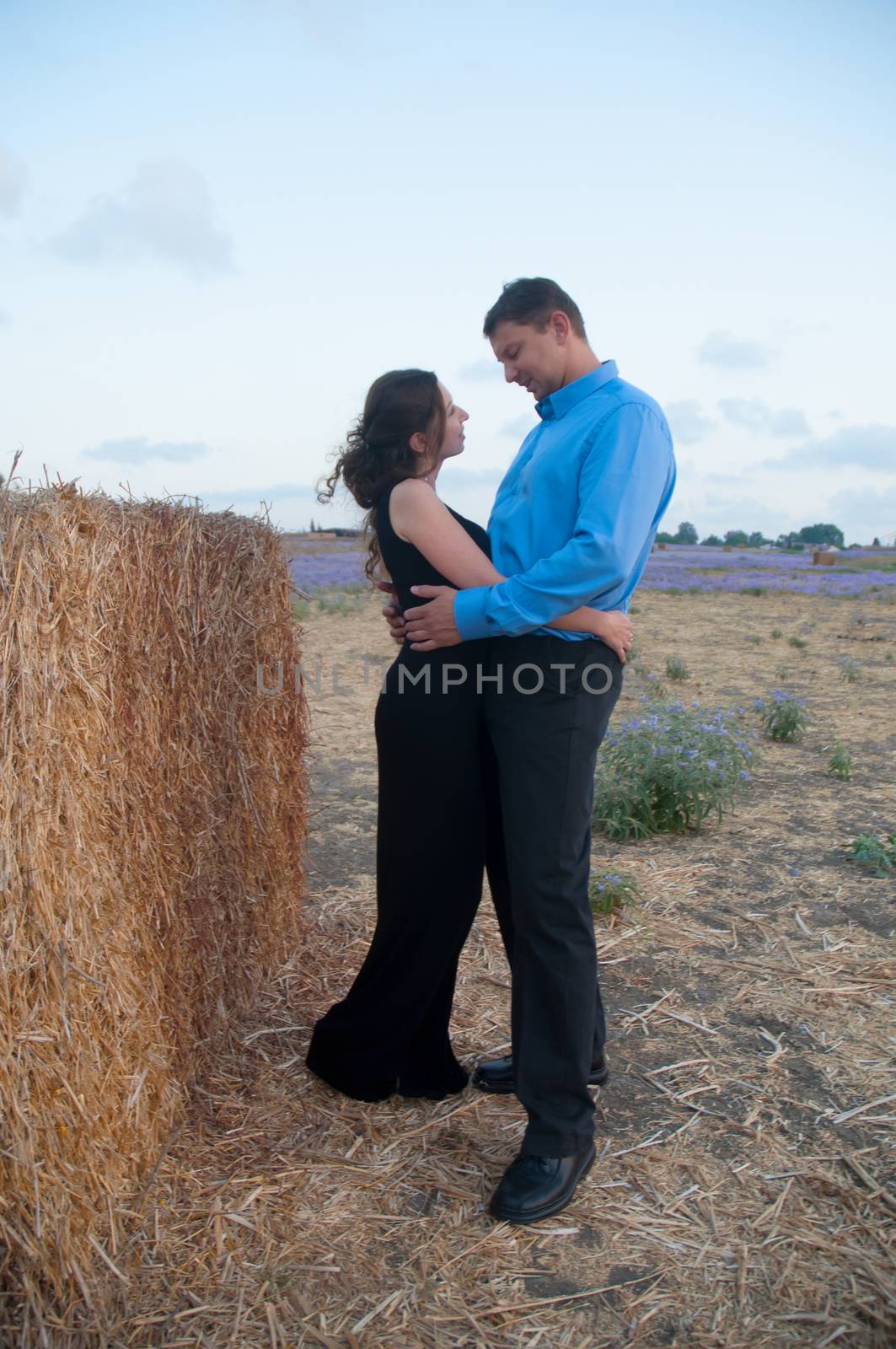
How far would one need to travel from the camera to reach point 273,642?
319 centimetres

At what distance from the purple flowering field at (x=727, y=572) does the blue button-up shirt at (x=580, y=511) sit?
12936 millimetres

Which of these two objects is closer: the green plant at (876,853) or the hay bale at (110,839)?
the hay bale at (110,839)

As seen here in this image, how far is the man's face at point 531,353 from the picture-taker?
226 cm

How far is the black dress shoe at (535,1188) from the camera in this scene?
2.23 metres

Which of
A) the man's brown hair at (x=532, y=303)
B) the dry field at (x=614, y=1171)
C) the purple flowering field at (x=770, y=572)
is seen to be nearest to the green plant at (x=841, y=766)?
the dry field at (x=614, y=1171)

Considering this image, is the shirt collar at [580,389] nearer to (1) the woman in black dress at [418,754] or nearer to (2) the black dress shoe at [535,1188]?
(1) the woman in black dress at [418,754]

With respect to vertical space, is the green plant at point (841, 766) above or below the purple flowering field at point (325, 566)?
below

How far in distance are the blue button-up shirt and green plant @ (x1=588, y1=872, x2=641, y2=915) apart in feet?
6.51

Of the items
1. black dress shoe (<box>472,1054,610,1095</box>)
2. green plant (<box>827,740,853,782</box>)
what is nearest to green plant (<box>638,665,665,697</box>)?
green plant (<box>827,740,853,782</box>)

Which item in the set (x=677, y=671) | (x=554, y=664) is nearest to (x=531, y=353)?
(x=554, y=664)

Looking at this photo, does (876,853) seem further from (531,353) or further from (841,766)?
(531,353)

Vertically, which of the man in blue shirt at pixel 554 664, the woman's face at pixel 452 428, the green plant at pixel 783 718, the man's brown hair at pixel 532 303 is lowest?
the green plant at pixel 783 718

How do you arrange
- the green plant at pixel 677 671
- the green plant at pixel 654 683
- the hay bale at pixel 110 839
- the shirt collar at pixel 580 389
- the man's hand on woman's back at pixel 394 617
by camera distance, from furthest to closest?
the green plant at pixel 677 671, the green plant at pixel 654 683, the man's hand on woman's back at pixel 394 617, the shirt collar at pixel 580 389, the hay bale at pixel 110 839

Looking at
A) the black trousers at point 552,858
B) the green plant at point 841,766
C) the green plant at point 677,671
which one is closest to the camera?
the black trousers at point 552,858
